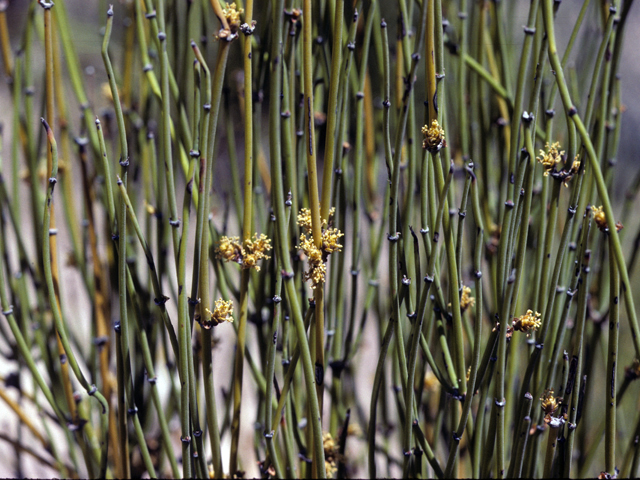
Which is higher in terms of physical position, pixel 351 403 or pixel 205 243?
pixel 205 243

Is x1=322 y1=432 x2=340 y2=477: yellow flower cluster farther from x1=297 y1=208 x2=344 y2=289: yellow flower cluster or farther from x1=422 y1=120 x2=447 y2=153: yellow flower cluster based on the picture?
x1=422 y1=120 x2=447 y2=153: yellow flower cluster

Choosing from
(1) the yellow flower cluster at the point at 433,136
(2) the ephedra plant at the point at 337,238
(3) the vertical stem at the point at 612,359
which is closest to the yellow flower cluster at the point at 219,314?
(2) the ephedra plant at the point at 337,238

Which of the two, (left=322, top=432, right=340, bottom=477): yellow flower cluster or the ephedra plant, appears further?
(left=322, top=432, right=340, bottom=477): yellow flower cluster

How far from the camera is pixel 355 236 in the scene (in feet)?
1.77

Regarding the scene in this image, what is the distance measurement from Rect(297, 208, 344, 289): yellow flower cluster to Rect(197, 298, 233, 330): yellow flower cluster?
77 mm

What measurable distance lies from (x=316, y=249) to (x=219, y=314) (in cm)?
11

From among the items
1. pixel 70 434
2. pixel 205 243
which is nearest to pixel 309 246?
pixel 205 243

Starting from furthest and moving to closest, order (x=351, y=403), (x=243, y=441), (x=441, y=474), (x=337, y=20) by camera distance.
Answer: (x=243, y=441)
(x=351, y=403)
(x=441, y=474)
(x=337, y=20)

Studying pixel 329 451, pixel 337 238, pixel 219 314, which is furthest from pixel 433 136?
pixel 329 451

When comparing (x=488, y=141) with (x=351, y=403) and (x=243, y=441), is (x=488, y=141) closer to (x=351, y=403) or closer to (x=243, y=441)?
(x=351, y=403)

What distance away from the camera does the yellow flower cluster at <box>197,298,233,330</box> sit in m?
0.42

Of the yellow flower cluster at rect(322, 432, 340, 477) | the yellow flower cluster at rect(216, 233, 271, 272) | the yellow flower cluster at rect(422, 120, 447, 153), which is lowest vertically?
the yellow flower cluster at rect(322, 432, 340, 477)

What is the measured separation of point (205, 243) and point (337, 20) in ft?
0.73

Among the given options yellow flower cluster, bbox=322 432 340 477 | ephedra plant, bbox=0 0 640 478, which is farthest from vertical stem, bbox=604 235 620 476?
yellow flower cluster, bbox=322 432 340 477
